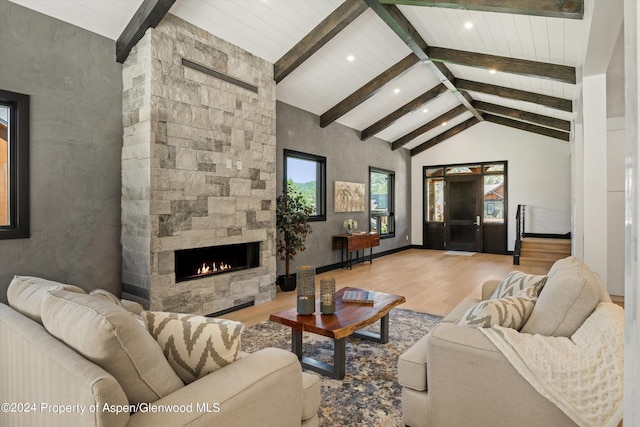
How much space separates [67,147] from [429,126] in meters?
7.84

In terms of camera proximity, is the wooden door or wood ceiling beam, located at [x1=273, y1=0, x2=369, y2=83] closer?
wood ceiling beam, located at [x1=273, y1=0, x2=369, y2=83]

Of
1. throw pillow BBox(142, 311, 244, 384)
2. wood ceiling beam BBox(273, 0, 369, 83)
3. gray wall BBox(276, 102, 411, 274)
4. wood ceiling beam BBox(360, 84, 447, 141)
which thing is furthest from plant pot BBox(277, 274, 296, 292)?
wood ceiling beam BBox(360, 84, 447, 141)

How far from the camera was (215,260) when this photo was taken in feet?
14.0

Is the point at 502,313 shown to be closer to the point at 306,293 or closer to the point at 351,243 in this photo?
the point at 306,293

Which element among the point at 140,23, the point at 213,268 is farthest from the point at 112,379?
the point at 140,23

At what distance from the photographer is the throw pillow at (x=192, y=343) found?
4.46 ft

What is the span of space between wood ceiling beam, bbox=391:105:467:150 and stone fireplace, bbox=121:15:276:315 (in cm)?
541

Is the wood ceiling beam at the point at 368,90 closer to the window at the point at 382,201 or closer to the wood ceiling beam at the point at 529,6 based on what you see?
the wood ceiling beam at the point at 529,6

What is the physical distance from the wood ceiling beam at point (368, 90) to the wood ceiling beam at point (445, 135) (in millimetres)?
4398

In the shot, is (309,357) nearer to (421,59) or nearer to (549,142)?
(421,59)

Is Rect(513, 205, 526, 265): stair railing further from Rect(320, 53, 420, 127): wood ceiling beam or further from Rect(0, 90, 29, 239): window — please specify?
Rect(0, 90, 29, 239): window

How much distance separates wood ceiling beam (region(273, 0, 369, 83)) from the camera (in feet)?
13.8

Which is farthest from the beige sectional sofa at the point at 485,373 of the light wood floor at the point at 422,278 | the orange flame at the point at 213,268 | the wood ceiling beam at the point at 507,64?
the wood ceiling beam at the point at 507,64

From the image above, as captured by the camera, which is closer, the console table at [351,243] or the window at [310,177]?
the window at [310,177]
